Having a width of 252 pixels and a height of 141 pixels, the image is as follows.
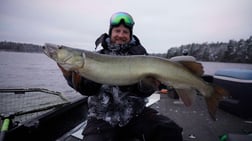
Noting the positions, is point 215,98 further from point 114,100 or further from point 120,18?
point 120,18

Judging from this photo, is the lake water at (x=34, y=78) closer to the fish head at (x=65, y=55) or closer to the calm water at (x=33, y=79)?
the calm water at (x=33, y=79)

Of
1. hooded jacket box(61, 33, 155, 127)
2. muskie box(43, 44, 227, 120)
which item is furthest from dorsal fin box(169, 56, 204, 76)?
hooded jacket box(61, 33, 155, 127)

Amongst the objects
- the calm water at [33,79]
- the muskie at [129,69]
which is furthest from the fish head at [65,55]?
the calm water at [33,79]

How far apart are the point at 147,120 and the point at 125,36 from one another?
1.52 m

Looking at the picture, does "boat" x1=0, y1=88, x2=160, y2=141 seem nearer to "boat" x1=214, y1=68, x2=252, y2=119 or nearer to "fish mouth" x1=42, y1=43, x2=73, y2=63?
"fish mouth" x1=42, y1=43, x2=73, y2=63

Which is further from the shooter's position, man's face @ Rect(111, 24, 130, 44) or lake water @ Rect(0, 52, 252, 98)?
lake water @ Rect(0, 52, 252, 98)

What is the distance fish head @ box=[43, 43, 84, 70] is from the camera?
2.31m

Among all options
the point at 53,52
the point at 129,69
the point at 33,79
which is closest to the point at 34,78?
the point at 33,79

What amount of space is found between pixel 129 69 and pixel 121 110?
89 cm

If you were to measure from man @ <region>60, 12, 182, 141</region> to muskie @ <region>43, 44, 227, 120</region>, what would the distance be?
0.23 metres

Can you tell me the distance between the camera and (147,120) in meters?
2.94

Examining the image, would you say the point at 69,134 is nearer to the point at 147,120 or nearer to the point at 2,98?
the point at 147,120

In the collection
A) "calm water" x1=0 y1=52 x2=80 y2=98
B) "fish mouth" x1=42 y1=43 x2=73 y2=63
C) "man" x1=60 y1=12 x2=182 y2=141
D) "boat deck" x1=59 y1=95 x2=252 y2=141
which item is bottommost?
"calm water" x1=0 y1=52 x2=80 y2=98

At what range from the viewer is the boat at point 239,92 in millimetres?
4902
